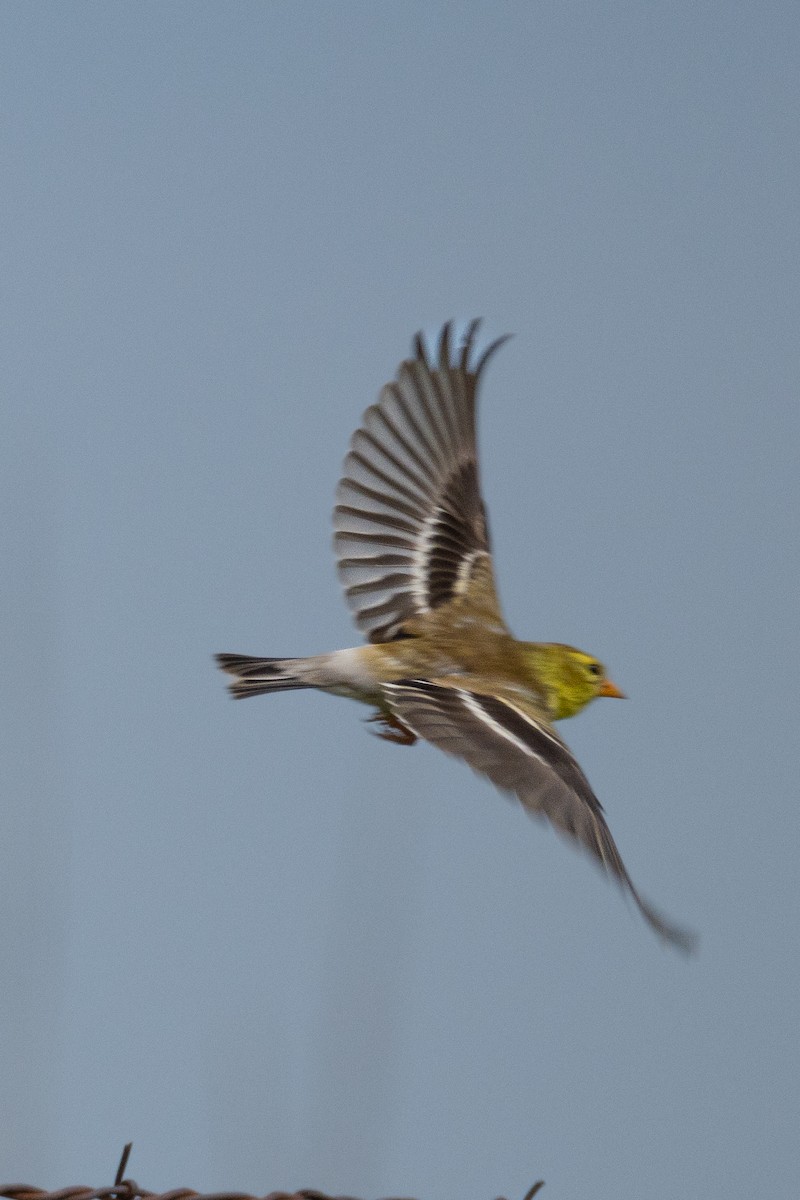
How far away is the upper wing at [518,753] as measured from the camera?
3.32 metres

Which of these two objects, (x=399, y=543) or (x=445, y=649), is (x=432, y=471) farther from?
(x=445, y=649)

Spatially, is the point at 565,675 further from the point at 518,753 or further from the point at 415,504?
the point at 518,753

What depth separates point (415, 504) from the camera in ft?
19.4

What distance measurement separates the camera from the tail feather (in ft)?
16.0

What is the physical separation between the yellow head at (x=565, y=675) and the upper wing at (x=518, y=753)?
91cm

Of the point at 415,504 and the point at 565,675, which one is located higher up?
the point at 415,504

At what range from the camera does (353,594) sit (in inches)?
219

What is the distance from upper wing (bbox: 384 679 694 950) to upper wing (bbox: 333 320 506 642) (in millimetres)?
1236

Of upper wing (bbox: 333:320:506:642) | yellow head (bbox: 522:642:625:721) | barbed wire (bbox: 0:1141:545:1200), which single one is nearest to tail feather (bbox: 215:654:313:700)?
upper wing (bbox: 333:320:506:642)

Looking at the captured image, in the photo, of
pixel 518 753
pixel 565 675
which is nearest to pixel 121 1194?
pixel 518 753

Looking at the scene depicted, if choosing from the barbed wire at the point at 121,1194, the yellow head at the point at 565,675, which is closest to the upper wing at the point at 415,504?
the yellow head at the point at 565,675

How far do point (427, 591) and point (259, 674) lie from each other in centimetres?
91

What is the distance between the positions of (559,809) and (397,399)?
8.42ft

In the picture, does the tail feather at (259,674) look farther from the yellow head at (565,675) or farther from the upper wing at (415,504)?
the yellow head at (565,675)
